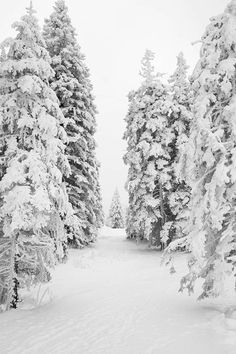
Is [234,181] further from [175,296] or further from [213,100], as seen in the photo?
[175,296]

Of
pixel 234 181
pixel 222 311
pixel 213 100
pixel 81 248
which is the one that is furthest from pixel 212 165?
pixel 81 248

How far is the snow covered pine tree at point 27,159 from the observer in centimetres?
1126

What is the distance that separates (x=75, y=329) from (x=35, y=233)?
3.70 m

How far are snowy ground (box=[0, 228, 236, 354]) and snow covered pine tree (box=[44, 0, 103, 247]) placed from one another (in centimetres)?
551

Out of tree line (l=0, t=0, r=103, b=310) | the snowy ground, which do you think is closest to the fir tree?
the snowy ground

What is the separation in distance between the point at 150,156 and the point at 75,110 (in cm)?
606

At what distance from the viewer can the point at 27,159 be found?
11.4m

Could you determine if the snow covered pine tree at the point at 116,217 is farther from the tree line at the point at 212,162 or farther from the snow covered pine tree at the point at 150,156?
the tree line at the point at 212,162

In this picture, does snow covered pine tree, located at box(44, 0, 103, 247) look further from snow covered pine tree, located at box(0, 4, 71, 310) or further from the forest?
snow covered pine tree, located at box(0, 4, 71, 310)

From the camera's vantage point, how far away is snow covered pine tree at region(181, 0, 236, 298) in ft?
30.9

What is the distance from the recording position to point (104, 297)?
1388 cm

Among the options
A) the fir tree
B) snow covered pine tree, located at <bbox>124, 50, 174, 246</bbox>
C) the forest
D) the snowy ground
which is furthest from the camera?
snow covered pine tree, located at <bbox>124, 50, 174, 246</bbox>

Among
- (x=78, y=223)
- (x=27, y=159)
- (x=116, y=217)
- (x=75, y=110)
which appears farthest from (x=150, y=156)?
(x=116, y=217)

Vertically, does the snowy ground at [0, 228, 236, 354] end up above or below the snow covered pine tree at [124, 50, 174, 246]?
below
